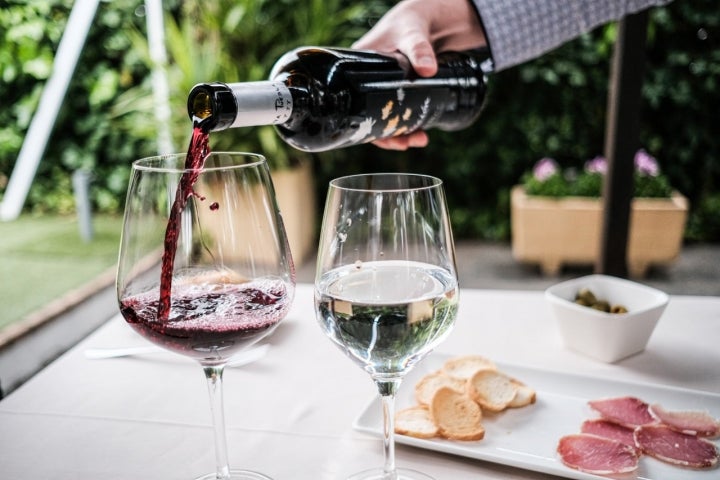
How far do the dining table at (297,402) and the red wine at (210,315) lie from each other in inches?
7.1

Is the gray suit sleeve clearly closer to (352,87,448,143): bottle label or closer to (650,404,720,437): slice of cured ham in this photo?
(352,87,448,143): bottle label

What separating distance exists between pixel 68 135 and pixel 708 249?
388 cm

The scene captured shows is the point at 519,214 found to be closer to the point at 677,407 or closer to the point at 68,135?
the point at 68,135

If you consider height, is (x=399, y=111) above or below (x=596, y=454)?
above

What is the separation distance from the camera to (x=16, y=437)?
0.89 metres

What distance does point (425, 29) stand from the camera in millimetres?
1321

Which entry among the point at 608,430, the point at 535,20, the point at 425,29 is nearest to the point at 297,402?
the point at 608,430

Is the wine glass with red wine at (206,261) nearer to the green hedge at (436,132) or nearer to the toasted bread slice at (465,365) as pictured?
the toasted bread slice at (465,365)

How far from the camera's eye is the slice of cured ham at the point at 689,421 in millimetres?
842

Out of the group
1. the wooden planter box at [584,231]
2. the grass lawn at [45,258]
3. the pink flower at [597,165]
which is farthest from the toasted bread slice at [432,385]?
the pink flower at [597,165]

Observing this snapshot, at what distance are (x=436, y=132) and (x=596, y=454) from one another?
12.7 ft

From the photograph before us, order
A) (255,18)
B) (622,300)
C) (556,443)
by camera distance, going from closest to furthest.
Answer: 1. (556,443)
2. (622,300)
3. (255,18)

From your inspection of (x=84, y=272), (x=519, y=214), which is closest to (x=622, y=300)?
(x=519, y=214)

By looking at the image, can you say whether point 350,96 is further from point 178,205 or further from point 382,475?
point 382,475
